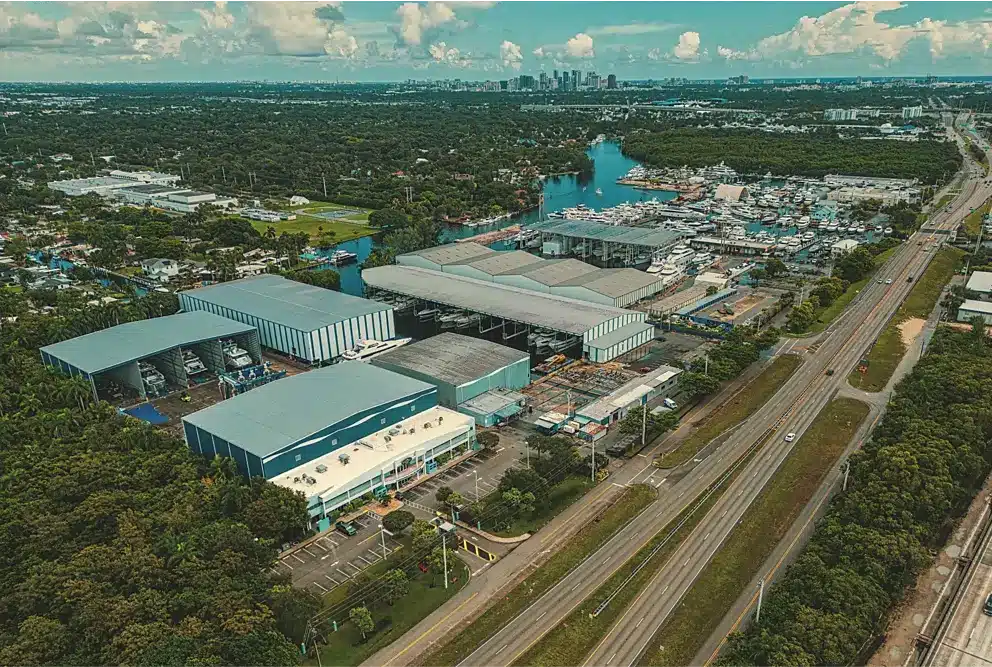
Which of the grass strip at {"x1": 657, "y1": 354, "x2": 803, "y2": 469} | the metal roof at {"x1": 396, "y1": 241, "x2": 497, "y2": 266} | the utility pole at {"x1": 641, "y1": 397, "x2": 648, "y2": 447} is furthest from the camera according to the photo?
the metal roof at {"x1": 396, "y1": 241, "x2": 497, "y2": 266}

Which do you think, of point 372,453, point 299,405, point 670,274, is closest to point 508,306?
point 670,274

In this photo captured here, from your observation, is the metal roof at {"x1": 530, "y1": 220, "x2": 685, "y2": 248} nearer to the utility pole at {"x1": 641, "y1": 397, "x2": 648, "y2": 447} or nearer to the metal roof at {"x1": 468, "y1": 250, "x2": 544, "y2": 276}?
the metal roof at {"x1": 468, "y1": 250, "x2": 544, "y2": 276}

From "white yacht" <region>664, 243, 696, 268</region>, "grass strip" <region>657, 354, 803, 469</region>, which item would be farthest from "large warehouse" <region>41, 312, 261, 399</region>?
"white yacht" <region>664, 243, 696, 268</region>

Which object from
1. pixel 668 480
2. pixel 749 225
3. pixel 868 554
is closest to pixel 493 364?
pixel 668 480

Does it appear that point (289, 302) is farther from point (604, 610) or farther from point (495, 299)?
point (604, 610)

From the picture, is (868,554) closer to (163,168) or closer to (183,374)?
(183,374)

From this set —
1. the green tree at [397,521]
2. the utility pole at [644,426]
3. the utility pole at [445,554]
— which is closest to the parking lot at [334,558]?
the green tree at [397,521]

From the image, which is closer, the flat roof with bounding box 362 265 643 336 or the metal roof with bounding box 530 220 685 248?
the flat roof with bounding box 362 265 643 336
